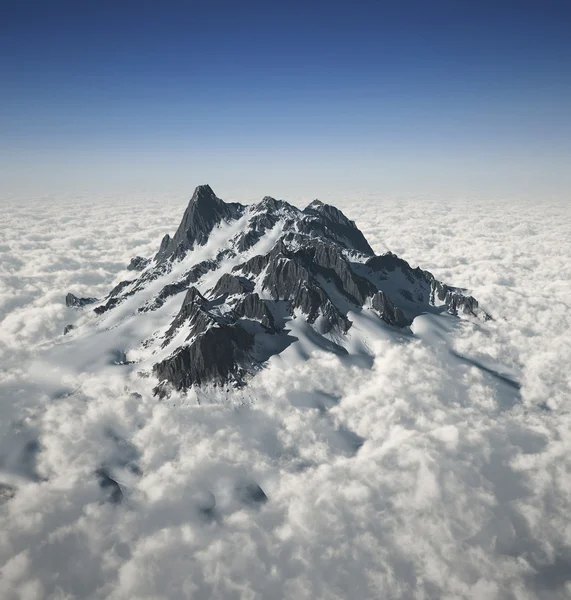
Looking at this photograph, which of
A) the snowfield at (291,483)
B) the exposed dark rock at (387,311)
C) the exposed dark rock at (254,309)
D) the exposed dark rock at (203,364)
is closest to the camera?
A: the snowfield at (291,483)

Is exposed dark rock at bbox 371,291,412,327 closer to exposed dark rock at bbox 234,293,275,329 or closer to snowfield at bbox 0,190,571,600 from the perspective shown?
snowfield at bbox 0,190,571,600

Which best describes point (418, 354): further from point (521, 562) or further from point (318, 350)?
point (521, 562)

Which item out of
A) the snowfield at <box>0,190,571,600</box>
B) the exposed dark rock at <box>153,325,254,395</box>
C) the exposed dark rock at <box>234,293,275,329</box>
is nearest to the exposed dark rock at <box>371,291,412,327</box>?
the snowfield at <box>0,190,571,600</box>

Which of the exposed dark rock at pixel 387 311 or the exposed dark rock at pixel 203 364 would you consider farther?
the exposed dark rock at pixel 387 311

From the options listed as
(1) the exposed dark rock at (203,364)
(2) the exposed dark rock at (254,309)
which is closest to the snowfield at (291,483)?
(1) the exposed dark rock at (203,364)

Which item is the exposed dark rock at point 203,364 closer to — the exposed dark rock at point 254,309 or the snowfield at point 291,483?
the snowfield at point 291,483

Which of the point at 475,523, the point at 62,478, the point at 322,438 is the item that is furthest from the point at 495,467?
the point at 62,478

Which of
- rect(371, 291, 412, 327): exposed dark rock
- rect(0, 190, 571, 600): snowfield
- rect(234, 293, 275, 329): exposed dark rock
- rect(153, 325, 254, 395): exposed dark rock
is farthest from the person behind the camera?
rect(371, 291, 412, 327): exposed dark rock

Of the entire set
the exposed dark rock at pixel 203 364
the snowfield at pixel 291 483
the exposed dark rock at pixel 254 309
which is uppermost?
the exposed dark rock at pixel 254 309

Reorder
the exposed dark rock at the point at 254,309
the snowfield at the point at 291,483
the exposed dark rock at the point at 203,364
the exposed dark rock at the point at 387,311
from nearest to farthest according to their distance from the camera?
the snowfield at the point at 291,483 < the exposed dark rock at the point at 203,364 < the exposed dark rock at the point at 254,309 < the exposed dark rock at the point at 387,311
